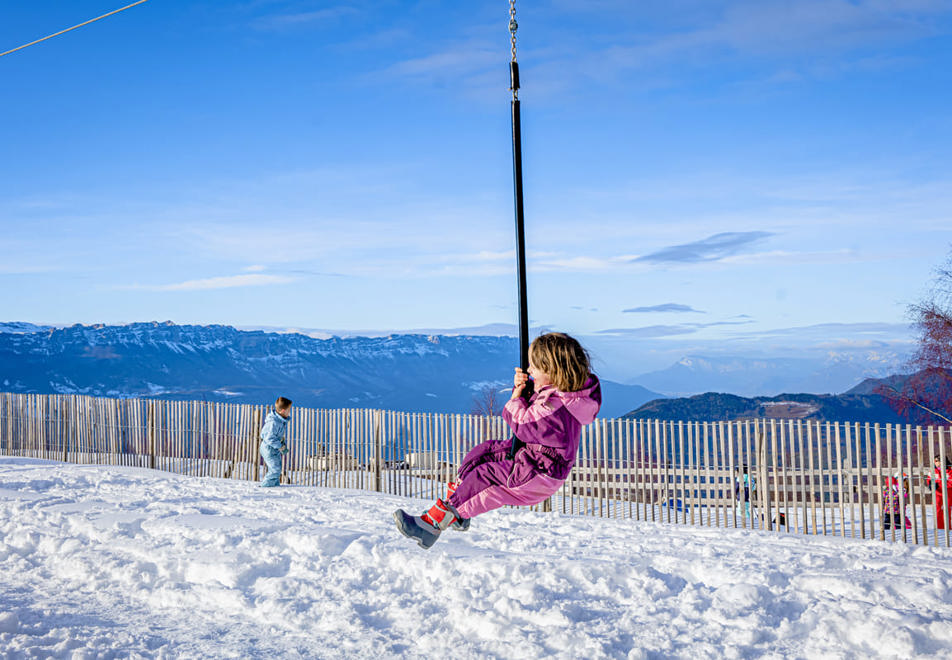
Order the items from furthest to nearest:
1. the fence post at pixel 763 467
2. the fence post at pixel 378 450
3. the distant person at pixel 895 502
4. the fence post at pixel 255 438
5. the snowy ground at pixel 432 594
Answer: the fence post at pixel 255 438 → the fence post at pixel 378 450 → the fence post at pixel 763 467 → the distant person at pixel 895 502 → the snowy ground at pixel 432 594

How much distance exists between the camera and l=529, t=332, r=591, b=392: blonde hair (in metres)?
4.20

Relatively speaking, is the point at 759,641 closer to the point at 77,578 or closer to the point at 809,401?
the point at 77,578

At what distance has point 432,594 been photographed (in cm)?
720

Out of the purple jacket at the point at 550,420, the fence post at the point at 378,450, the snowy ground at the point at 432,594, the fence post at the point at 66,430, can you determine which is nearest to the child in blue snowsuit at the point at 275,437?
the fence post at the point at 378,450

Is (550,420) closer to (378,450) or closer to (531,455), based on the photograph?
(531,455)

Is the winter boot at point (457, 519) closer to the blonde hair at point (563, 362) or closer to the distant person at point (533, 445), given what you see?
the distant person at point (533, 445)

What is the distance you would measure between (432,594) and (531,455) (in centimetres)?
336

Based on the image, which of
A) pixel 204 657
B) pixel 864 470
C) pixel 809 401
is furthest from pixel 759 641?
pixel 809 401

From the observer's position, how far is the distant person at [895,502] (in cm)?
1342

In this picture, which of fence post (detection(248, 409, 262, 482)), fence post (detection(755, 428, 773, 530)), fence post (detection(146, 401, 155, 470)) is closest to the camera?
fence post (detection(755, 428, 773, 530))

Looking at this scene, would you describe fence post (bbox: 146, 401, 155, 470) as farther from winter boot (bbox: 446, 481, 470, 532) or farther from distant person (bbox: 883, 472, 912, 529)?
winter boot (bbox: 446, 481, 470, 532)

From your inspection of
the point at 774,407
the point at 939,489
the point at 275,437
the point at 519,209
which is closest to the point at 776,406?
the point at 774,407

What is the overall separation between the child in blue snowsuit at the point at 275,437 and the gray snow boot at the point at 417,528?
11.8 metres

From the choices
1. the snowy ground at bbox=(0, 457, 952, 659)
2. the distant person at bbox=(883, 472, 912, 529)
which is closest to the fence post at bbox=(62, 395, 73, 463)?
the snowy ground at bbox=(0, 457, 952, 659)
